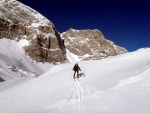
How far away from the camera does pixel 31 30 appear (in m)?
128

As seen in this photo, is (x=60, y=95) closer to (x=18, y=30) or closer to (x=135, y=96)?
(x=135, y=96)

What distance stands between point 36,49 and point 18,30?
1577cm

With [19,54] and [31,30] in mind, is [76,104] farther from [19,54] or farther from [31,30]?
[31,30]

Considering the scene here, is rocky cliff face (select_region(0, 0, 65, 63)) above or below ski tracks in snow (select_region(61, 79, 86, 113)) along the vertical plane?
above

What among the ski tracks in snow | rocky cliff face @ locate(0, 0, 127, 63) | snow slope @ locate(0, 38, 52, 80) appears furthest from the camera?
rocky cliff face @ locate(0, 0, 127, 63)

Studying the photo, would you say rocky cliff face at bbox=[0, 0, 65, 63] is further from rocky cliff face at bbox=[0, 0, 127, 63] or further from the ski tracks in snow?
the ski tracks in snow

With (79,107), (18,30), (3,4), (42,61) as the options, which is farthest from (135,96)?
(3,4)

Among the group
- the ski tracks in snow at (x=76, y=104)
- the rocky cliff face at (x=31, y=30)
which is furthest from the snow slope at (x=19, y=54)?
the ski tracks in snow at (x=76, y=104)

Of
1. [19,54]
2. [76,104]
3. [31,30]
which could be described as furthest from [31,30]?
[76,104]

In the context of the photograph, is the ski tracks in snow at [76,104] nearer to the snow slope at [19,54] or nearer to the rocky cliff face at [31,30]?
the snow slope at [19,54]

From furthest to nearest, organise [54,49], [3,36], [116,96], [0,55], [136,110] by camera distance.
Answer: [54,49]
[3,36]
[0,55]
[116,96]
[136,110]

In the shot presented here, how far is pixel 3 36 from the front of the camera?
115000 millimetres

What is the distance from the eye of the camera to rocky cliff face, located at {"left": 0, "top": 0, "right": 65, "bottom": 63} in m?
120

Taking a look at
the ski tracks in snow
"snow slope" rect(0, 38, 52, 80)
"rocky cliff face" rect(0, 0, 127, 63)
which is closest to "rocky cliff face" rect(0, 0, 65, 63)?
"rocky cliff face" rect(0, 0, 127, 63)
